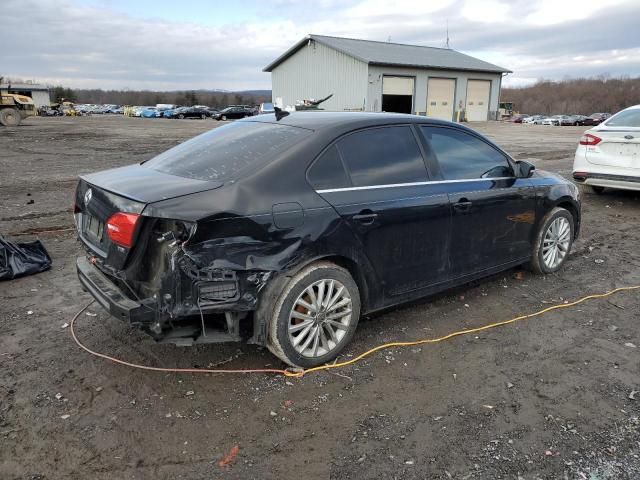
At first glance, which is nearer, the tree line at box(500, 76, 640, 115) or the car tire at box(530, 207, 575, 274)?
the car tire at box(530, 207, 575, 274)

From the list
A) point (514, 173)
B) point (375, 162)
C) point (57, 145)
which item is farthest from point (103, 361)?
point (57, 145)

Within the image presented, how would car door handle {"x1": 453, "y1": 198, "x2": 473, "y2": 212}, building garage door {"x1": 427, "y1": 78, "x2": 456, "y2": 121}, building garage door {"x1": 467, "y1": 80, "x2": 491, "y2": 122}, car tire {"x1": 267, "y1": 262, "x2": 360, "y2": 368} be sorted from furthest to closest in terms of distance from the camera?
1. building garage door {"x1": 467, "y1": 80, "x2": 491, "y2": 122}
2. building garage door {"x1": 427, "y1": 78, "x2": 456, "y2": 121}
3. car door handle {"x1": 453, "y1": 198, "x2": 473, "y2": 212}
4. car tire {"x1": 267, "y1": 262, "x2": 360, "y2": 368}

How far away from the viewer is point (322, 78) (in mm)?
40531

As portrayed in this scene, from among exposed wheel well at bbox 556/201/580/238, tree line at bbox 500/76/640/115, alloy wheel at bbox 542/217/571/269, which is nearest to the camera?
alloy wheel at bbox 542/217/571/269

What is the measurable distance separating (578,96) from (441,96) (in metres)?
80.9

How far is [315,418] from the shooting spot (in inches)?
117

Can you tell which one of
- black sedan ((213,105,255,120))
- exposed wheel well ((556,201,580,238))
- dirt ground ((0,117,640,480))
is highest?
black sedan ((213,105,255,120))

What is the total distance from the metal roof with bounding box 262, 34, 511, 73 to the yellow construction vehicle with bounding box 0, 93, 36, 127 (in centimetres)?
2120

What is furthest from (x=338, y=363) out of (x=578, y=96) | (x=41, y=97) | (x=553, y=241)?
(x=578, y=96)

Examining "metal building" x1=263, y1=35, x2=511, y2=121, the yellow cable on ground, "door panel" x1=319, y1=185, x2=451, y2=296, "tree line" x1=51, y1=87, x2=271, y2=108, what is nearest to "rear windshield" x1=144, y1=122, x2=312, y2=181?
"door panel" x1=319, y1=185, x2=451, y2=296

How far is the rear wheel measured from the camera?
1184 inches

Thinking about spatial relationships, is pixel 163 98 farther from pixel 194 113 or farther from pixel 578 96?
pixel 578 96

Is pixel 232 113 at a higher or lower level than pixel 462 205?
higher

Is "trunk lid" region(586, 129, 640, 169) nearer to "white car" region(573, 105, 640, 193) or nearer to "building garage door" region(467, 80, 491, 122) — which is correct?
"white car" region(573, 105, 640, 193)
